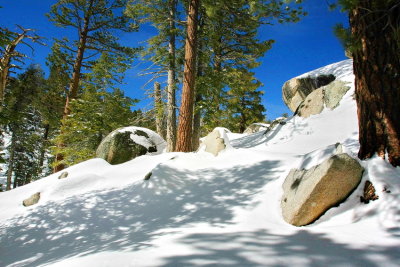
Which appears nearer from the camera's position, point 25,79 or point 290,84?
point 290,84

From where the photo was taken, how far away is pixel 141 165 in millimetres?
7980

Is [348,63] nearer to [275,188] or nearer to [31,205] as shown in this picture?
[275,188]

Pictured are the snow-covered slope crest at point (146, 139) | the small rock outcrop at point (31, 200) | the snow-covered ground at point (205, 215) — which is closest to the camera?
the snow-covered ground at point (205, 215)

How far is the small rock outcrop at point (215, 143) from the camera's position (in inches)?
284

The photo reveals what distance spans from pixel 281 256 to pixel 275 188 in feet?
7.76

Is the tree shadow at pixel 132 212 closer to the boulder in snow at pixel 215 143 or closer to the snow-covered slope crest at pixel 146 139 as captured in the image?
the boulder in snow at pixel 215 143

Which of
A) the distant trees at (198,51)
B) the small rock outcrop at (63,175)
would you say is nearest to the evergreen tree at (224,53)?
the distant trees at (198,51)

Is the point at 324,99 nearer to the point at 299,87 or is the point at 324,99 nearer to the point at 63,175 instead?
the point at 299,87

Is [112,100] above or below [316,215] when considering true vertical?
above

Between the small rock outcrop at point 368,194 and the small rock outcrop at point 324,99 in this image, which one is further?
the small rock outcrop at point 324,99

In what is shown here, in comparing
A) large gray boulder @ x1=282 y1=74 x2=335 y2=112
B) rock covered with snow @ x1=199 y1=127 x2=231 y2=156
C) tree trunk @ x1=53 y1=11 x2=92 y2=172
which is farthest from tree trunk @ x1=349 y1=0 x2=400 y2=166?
tree trunk @ x1=53 y1=11 x2=92 y2=172

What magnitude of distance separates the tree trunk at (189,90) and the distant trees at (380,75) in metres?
5.44

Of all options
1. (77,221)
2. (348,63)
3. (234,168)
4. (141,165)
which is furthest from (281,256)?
(348,63)

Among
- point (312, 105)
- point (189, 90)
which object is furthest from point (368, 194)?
point (312, 105)
